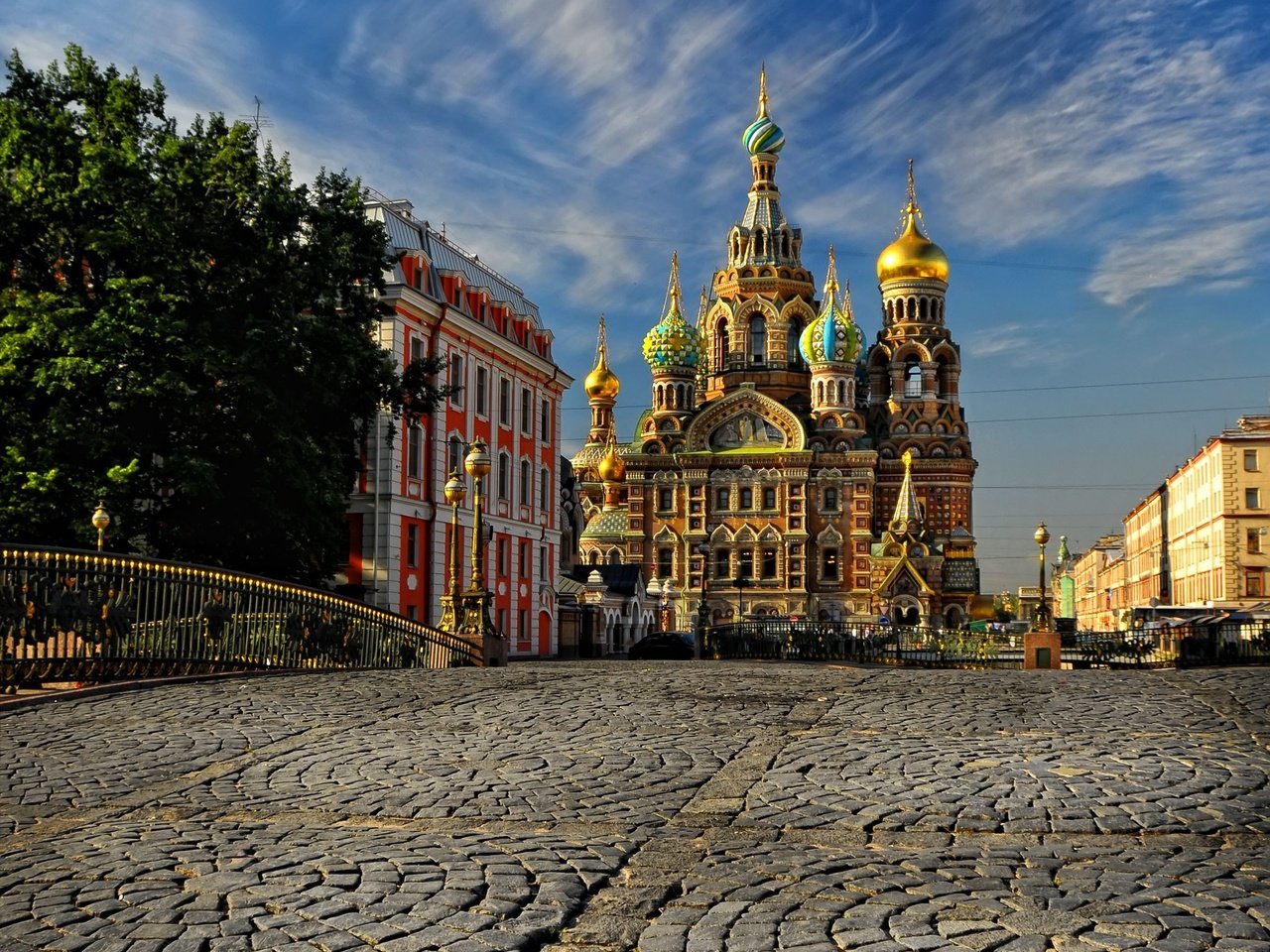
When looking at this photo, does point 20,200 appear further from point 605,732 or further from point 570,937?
point 570,937

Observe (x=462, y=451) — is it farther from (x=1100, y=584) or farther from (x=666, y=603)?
(x=1100, y=584)

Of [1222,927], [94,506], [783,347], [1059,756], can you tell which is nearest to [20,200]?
[94,506]

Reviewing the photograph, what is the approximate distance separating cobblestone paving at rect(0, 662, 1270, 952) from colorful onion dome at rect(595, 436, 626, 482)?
81462 millimetres

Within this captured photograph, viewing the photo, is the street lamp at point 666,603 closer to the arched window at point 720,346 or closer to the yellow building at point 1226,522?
the arched window at point 720,346

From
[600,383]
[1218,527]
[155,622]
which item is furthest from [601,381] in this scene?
[155,622]

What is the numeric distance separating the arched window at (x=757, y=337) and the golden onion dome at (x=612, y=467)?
1291cm

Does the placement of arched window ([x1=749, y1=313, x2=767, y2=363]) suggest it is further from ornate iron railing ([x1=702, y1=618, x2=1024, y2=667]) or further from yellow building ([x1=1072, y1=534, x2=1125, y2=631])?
ornate iron railing ([x1=702, y1=618, x2=1024, y2=667])

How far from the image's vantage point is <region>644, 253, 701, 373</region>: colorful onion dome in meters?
96.9

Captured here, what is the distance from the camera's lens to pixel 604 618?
59531 mm

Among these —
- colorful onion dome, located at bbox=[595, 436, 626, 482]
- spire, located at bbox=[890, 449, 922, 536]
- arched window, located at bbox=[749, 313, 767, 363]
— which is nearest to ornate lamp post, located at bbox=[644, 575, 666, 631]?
colorful onion dome, located at bbox=[595, 436, 626, 482]

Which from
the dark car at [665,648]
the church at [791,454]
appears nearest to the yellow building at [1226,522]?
the church at [791,454]

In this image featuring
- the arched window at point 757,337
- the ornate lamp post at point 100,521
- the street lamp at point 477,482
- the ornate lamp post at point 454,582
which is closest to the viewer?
the street lamp at point 477,482

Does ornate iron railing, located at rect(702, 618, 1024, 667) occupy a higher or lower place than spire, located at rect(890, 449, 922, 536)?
lower

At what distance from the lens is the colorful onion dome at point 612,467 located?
93.2 metres
